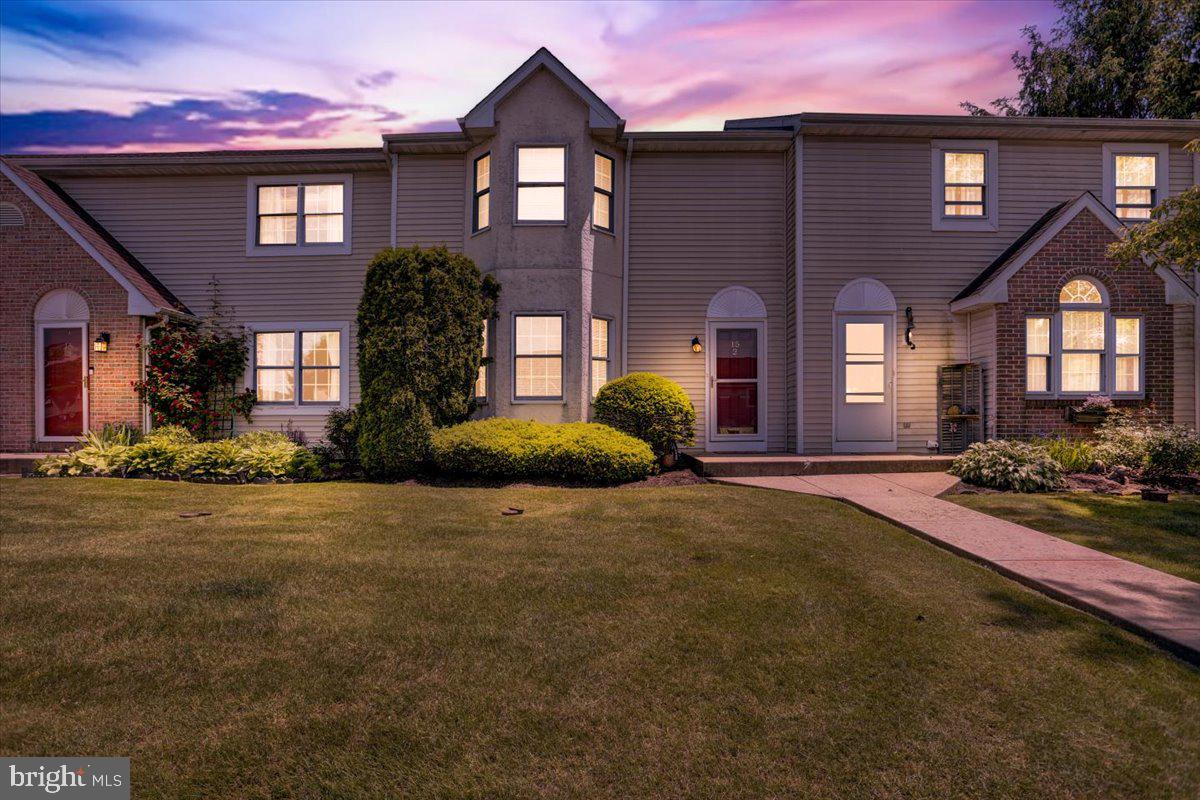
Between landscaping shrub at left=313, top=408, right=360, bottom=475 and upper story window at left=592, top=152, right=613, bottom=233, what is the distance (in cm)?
613

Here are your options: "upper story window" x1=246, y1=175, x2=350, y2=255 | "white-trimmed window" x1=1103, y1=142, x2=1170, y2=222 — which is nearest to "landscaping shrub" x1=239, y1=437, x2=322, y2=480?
"upper story window" x1=246, y1=175, x2=350, y2=255

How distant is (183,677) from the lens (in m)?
3.07

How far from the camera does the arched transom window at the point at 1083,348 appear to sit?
11180mm

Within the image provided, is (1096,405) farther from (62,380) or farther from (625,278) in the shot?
(62,380)

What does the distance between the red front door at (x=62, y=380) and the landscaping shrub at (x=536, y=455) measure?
8.61 metres

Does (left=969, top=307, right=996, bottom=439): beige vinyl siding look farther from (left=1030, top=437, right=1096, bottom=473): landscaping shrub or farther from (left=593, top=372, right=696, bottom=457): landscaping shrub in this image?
(left=593, top=372, right=696, bottom=457): landscaping shrub

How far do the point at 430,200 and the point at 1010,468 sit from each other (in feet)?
39.3

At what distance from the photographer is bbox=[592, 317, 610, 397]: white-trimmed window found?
12133mm

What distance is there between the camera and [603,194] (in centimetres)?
1234

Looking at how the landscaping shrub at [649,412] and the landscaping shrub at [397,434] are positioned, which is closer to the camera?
the landscaping shrub at [397,434]

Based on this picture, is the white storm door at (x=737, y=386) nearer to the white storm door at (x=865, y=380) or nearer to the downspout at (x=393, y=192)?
the white storm door at (x=865, y=380)

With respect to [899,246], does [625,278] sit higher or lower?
lower

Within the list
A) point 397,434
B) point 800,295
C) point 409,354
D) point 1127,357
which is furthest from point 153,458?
point 1127,357

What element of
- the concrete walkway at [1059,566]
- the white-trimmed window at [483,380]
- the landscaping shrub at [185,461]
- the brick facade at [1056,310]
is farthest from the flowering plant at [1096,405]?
the landscaping shrub at [185,461]
